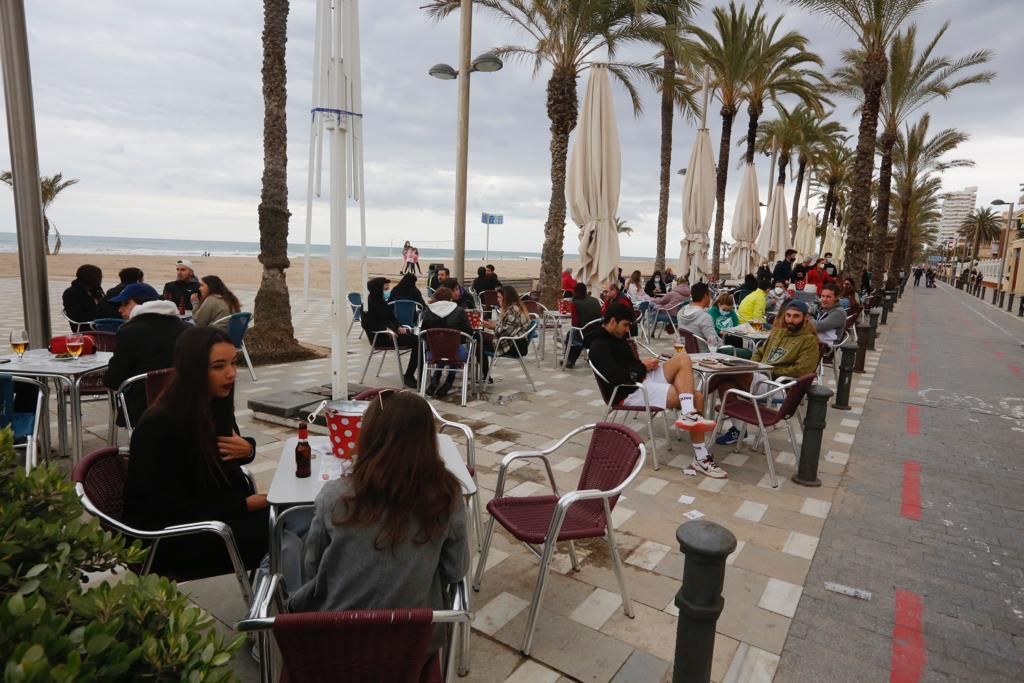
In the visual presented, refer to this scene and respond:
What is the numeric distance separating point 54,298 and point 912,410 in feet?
68.2

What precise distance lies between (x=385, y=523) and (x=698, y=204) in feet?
48.6

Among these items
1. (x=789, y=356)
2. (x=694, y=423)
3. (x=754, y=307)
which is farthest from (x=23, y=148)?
(x=754, y=307)

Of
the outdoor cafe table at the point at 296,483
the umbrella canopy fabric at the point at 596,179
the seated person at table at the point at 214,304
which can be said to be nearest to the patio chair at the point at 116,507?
the outdoor cafe table at the point at 296,483

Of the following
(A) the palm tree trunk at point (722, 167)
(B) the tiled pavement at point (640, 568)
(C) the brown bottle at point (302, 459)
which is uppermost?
(A) the palm tree trunk at point (722, 167)

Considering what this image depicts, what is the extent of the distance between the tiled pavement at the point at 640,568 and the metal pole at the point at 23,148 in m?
1.50

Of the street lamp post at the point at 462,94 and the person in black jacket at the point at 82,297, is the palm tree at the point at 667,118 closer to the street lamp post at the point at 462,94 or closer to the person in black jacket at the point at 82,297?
the street lamp post at the point at 462,94

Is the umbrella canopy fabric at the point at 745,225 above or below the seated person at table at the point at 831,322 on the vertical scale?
above

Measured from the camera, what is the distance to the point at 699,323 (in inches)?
290

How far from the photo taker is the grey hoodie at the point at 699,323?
7293 millimetres

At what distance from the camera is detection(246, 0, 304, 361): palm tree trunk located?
8203 millimetres

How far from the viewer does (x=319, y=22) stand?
161 inches

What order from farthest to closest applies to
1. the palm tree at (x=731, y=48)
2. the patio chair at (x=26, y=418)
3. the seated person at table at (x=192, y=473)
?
the palm tree at (x=731, y=48)
the patio chair at (x=26, y=418)
the seated person at table at (x=192, y=473)

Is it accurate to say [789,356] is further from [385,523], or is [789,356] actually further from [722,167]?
[722,167]

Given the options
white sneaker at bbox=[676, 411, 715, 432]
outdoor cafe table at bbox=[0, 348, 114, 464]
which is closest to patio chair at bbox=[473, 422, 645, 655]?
white sneaker at bbox=[676, 411, 715, 432]
